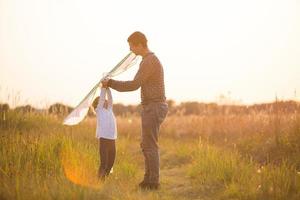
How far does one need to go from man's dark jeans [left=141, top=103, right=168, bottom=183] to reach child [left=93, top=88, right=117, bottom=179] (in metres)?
0.46

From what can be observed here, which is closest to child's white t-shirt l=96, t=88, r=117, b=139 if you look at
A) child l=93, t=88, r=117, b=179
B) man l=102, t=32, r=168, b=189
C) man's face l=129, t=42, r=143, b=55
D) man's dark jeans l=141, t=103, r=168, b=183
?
child l=93, t=88, r=117, b=179

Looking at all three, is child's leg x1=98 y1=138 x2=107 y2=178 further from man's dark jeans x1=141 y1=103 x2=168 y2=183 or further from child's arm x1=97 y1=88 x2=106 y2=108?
man's dark jeans x1=141 y1=103 x2=168 y2=183

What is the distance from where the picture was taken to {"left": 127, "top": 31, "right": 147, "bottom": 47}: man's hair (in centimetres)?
751

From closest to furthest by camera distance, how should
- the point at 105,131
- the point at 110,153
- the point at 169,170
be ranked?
the point at 105,131
the point at 110,153
the point at 169,170

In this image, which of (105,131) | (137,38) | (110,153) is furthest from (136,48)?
(110,153)

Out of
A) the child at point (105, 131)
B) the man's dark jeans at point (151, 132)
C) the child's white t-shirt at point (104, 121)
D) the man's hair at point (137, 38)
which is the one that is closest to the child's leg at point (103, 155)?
the child at point (105, 131)

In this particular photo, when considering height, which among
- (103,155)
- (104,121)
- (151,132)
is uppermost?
(104,121)

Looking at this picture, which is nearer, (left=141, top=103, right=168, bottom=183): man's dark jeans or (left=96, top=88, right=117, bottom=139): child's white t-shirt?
(left=96, top=88, right=117, bottom=139): child's white t-shirt

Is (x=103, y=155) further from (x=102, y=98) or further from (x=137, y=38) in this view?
(x=137, y=38)

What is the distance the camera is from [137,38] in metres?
7.52

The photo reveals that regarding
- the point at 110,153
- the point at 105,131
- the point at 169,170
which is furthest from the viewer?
the point at 169,170

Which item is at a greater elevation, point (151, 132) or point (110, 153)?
point (151, 132)

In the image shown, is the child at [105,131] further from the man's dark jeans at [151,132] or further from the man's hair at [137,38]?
the man's hair at [137,38]

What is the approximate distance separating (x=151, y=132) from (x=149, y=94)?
541mm
